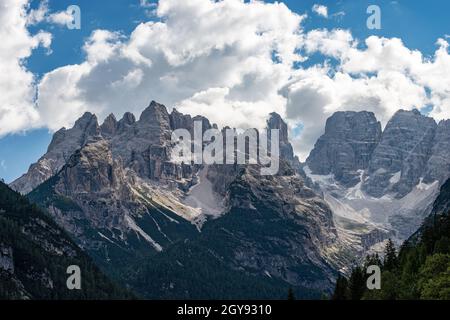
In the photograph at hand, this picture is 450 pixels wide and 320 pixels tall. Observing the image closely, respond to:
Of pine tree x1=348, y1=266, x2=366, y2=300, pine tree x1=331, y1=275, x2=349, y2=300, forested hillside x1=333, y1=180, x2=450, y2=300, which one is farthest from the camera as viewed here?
pine tree x1=331, y1=275, x2=349, y2=300

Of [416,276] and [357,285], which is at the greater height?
[416,276]

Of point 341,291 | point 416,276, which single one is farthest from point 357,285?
point 416,276

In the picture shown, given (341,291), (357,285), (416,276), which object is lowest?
(341,291)

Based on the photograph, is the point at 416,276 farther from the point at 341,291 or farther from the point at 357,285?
the point at 341,291

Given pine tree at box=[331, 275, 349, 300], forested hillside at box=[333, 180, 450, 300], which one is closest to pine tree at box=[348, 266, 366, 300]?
forested hillside at box=[333, 180, 450, 300]

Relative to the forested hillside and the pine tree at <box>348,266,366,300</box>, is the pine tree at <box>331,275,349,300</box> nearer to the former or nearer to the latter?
the forested hillside

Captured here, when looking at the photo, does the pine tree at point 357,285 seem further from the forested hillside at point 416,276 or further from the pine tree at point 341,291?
the pine tree at point 341,291

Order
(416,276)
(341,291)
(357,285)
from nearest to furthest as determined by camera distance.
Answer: (416,276), (357,285), (341,291)

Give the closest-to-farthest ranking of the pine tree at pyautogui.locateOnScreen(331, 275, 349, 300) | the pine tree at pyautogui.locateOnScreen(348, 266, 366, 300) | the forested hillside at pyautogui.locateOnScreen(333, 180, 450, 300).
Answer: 1. the forested hillside at pyautogui.locateOnScreen(333, 180, 450, 300)
2. the pine tree at pyautogui.locateOnScreen(348, 266, 366, 300)
3. the pine tree at pyautogui.locateOnScreen(331, 275, 349, 300)

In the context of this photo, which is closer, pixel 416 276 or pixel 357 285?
pixel 416 276

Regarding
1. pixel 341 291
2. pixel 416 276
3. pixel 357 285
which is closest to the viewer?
pixel 416 276
